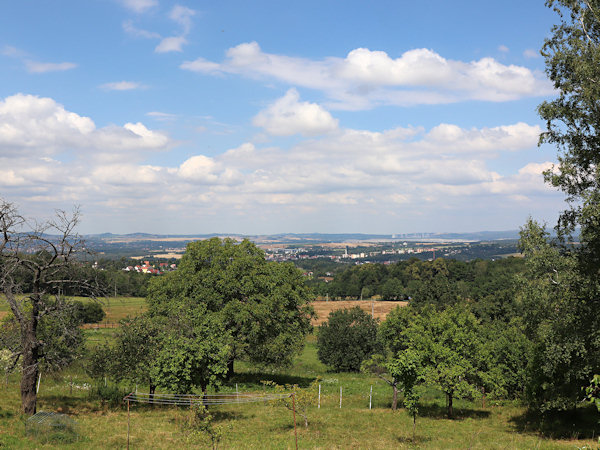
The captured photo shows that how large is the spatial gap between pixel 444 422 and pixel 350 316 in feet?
92.5

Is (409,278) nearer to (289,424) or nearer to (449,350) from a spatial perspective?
(449,350)

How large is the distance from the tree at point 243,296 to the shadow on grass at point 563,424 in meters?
18.9

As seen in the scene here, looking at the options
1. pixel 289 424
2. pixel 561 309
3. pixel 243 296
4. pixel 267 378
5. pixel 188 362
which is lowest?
pixel 267 378

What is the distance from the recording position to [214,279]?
39375mm

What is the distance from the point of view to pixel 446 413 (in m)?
33.8

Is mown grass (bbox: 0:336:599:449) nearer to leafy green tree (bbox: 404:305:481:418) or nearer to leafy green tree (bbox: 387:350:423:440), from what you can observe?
leafy green tree (bbox: 387:350:423:440)

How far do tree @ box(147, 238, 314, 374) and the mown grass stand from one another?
4.27m

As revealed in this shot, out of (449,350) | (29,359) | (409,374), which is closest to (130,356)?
(29,359)

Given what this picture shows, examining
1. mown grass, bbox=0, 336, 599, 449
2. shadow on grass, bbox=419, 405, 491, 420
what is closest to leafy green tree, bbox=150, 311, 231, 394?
mown grass, bbox=0, 336, 599, 449

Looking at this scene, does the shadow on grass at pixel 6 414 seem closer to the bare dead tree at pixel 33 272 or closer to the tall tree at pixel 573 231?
the bare dead tree at pixel 33 272

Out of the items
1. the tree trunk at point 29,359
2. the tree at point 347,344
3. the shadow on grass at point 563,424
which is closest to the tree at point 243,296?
the tree trunk at point 29,359

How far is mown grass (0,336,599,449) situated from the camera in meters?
23.2

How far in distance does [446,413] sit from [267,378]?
1739cm

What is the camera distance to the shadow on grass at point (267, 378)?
135ft
